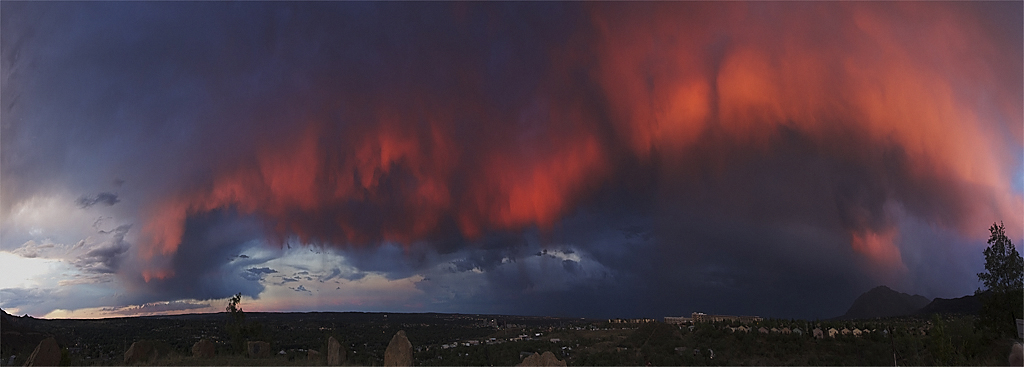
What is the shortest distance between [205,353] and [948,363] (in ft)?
111

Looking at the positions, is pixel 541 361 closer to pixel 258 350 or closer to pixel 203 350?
pixel 258 350

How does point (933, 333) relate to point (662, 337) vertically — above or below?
above

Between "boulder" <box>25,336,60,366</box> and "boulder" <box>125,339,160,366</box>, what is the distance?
236cm

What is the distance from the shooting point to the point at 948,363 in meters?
22.8

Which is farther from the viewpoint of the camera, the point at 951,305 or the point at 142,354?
the point at 951,305

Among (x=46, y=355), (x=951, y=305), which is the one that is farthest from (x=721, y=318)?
(x=46, y=355)

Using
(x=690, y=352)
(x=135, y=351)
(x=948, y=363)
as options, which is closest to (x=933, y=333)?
(x=948, y=363)

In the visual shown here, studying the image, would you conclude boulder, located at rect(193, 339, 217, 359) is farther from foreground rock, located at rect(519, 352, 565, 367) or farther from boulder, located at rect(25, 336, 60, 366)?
foreground rock, located at rect(519, 352, 565, 367)

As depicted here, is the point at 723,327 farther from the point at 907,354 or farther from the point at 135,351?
the point at 135,351

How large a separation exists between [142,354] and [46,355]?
3239 millimetres

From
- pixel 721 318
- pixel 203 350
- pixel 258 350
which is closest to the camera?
pixel 203 350

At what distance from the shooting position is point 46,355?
1984 cm

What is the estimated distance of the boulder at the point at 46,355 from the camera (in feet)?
63.8

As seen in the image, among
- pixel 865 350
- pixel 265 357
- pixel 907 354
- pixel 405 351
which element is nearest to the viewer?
pixel 405 351
